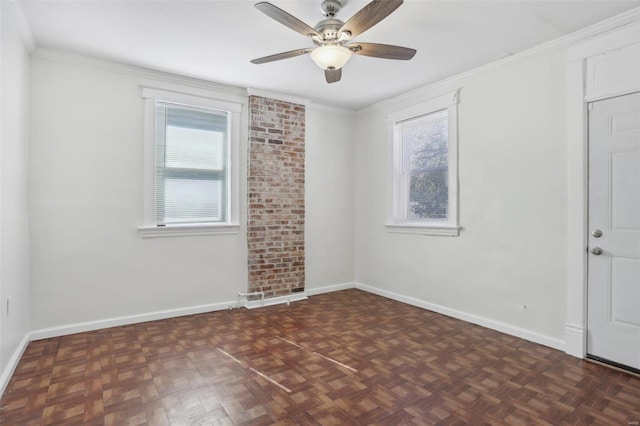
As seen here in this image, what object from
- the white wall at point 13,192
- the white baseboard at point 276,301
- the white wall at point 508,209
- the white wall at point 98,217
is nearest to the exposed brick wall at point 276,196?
the white baseboard at point 276,301

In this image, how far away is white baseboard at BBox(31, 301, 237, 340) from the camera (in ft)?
10.1

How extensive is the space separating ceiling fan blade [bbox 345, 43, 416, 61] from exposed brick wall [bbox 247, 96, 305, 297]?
1979 millimetres

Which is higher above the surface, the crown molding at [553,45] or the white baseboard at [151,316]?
the crown molding at [553,45]

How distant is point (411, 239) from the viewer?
13.9ft

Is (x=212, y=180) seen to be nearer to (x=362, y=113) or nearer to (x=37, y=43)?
(x=37, y=43)

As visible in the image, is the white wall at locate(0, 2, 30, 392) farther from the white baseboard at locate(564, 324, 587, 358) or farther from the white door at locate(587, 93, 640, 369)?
the white door at locate(587, 93, 640, 369)

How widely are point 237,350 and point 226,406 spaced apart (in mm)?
827

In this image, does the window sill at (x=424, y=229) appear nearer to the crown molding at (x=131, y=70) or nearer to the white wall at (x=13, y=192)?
the crown molding at (x=131, y=70)

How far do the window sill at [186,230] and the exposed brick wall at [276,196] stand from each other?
11.3 inches

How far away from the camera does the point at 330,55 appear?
8.07 ft

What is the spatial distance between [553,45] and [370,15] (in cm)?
186

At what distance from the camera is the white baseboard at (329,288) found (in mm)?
4676

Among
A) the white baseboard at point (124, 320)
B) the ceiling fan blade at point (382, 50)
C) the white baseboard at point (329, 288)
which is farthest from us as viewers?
the white baseboard at point (329, 288)

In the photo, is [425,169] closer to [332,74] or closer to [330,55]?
[332,74]
